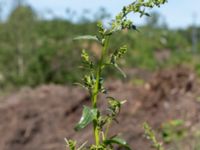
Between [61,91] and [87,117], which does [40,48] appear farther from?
[87,117]

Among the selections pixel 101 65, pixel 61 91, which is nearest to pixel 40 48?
pixel 61 91

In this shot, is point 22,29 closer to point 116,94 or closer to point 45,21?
point 45,21

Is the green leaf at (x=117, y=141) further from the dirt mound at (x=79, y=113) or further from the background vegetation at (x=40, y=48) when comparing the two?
the background vegetation at (x=40, y=48)

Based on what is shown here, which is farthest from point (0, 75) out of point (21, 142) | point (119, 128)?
point (119, 128)

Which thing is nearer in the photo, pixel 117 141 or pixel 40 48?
pixel 117 141

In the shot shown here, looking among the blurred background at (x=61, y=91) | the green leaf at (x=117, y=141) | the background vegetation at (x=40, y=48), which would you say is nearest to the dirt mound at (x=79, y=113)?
the blurred background at (x=61, y=91)

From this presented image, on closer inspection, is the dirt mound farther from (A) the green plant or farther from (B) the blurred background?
(A) the green plant

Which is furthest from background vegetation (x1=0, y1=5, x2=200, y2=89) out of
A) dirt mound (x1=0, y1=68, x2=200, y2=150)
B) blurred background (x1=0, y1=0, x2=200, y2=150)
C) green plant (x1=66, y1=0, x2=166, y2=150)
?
green plant (x1=66, y1=0, x2=166, y2=150)

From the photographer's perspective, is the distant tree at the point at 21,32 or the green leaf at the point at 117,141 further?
the distant tree at the point at 21,32
